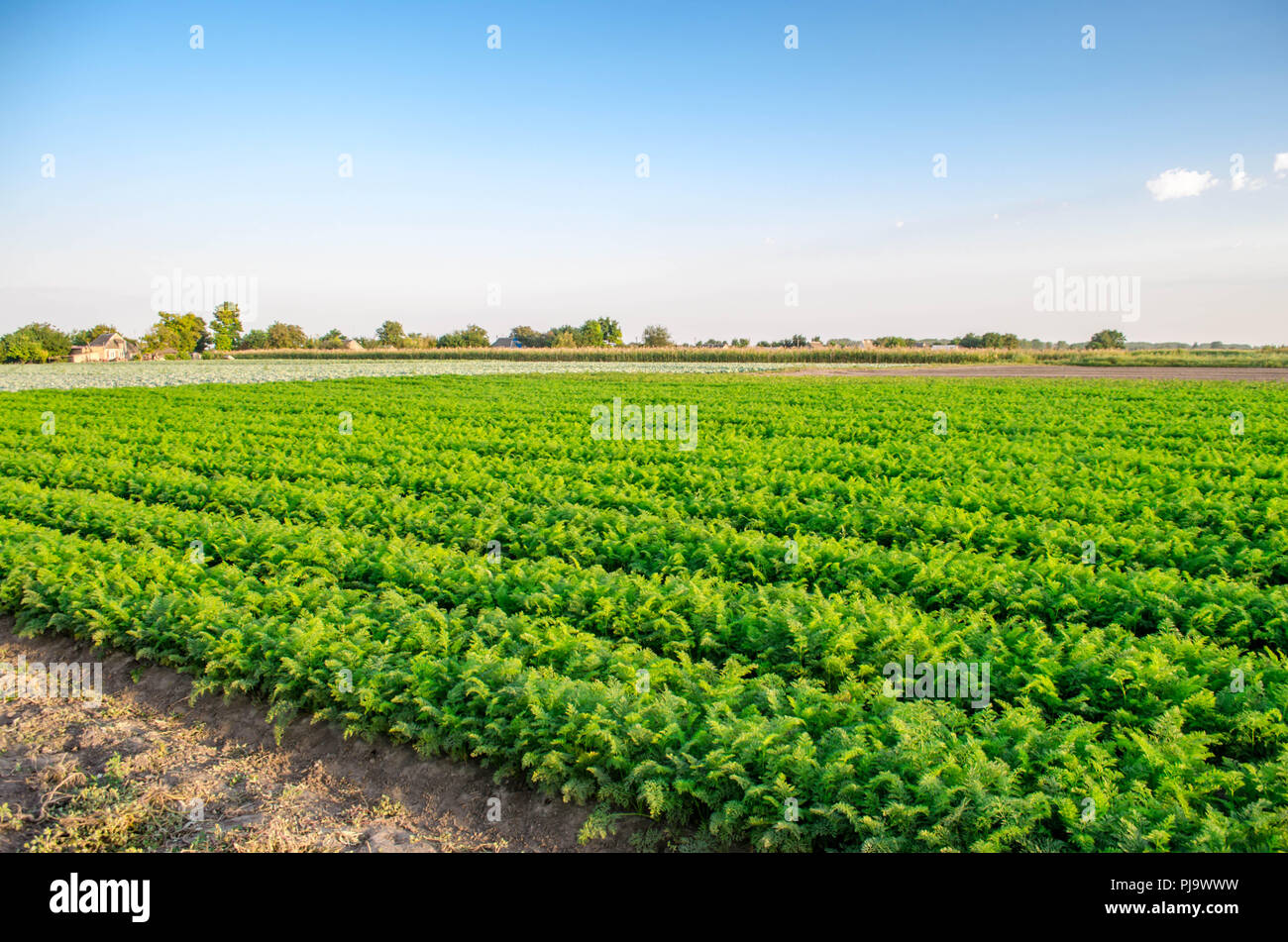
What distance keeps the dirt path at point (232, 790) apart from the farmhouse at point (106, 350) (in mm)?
127003

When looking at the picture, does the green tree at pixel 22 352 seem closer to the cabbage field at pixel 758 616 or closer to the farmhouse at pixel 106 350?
the farmhouse at pixel 106 350

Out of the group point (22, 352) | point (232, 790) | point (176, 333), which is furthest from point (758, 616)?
point (176, 333)

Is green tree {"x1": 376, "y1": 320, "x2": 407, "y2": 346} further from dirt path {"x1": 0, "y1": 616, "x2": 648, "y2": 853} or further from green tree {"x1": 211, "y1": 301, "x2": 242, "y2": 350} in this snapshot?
dirt path {"x1": 0, "y1": 616, "x2": 648, "y2": 853}

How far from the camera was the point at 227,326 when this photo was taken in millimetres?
137125

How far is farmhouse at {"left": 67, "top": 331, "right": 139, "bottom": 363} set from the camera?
115250 millimetres

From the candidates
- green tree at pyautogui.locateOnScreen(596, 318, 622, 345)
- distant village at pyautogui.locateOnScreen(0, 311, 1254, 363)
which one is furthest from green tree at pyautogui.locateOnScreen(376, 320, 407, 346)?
green tree at pyautogui.locateOnScreen(596, 318, 622, 345)

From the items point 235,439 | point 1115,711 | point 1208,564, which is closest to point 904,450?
point 1208,564

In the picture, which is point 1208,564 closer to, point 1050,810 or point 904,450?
point 1050,810

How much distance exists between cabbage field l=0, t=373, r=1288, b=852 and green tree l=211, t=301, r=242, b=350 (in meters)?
138

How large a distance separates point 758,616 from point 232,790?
4.20 metres

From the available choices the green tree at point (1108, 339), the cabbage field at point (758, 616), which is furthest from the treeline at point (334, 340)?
the cabbage field at point (758, 616)

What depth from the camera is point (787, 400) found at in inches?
1141

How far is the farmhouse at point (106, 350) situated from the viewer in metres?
115
